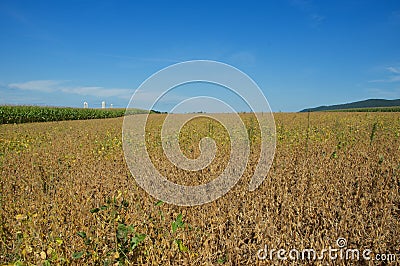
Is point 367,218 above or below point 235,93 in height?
below

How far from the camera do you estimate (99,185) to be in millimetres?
4168

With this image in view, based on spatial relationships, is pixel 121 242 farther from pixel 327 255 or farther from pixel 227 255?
pixel 327 255

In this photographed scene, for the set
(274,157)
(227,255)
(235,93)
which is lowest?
(227,255)

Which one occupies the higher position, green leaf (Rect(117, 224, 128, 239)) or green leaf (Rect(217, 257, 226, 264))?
green leaf (Rect(117, 224, 128, 239))

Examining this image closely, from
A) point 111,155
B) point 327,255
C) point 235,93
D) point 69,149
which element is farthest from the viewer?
point 69,149

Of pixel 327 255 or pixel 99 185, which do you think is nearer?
pixel 327 255

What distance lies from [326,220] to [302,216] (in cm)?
Answer: 27

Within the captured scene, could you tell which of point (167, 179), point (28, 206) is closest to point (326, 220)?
point (167, 179)

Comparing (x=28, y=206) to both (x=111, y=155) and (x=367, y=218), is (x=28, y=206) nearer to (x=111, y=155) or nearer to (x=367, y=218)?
(x=111, y=155)

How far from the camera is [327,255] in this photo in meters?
2.37

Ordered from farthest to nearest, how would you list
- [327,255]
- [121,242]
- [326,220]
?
1. [326,220]
2. [121,242]
3. [327,255]

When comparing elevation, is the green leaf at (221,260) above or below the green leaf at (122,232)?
below

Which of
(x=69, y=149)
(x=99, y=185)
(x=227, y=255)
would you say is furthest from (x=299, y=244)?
(x=69, y=149)

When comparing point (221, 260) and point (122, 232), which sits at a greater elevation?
point (122, 232)
